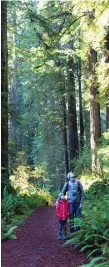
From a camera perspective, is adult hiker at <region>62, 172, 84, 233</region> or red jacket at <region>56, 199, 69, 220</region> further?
adult hiker at <region>62, 172, 84, 233</region>

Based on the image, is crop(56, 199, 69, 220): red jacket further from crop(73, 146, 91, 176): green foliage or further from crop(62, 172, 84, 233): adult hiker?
crop(73, 146, 91, 176): green foliage

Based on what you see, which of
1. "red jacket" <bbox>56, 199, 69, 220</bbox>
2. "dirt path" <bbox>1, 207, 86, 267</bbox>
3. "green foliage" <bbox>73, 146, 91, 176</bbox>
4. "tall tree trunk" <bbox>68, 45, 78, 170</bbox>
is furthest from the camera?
"tall tree trunk" <bbox>68, 45, 78, 170</bbox>

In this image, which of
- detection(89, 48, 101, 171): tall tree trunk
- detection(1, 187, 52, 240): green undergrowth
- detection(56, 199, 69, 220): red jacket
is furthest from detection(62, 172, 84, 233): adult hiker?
detection(89, 48, 101, 171): tall tree trunk

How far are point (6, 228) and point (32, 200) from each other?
6942 mm

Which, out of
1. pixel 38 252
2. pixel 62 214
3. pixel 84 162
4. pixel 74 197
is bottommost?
pixel 38 252

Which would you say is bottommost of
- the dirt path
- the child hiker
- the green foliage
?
the dirt path

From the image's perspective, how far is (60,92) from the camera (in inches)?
976

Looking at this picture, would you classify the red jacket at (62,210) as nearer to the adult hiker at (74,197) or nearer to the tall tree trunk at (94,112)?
the adult hiker at (74,197)

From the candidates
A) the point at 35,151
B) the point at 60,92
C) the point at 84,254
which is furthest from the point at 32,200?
the point at 35,151

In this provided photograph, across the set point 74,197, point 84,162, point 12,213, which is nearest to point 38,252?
point 74,197

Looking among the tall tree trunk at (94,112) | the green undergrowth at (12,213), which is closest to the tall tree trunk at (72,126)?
the tall tree trunk at (94,112)

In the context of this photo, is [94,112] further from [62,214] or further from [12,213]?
[62,214]

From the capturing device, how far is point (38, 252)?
6797mm

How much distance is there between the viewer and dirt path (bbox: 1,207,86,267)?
19.9 feet
